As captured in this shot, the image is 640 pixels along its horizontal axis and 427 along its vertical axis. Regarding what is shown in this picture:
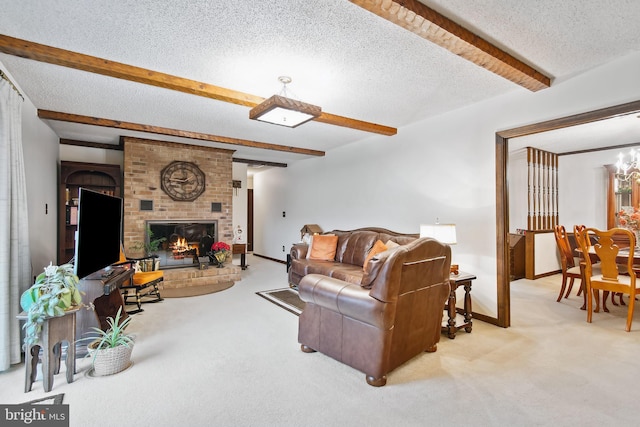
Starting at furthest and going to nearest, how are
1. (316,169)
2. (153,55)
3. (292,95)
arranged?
(316,169) → (292,95) → (153,55)

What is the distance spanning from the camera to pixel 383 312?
86.4 inches

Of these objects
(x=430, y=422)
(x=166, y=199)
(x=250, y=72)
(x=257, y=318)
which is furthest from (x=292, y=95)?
(x=166, y=199)

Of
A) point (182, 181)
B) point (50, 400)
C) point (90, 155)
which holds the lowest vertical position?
point (50, 400)

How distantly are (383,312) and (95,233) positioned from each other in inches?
104

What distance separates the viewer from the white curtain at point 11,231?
98.7 inches

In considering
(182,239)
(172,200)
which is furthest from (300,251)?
(172,200)

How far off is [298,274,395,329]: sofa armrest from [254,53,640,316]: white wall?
219 cm

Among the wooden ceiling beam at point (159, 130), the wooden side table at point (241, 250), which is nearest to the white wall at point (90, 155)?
the wooden ceiling beam at point (159, 130)

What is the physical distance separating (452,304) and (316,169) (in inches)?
180

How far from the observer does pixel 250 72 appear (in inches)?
118

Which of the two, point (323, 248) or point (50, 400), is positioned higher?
point (323, 248)

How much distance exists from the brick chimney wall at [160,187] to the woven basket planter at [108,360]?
3.48m

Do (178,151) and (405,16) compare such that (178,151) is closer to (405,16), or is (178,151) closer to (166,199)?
(166,199)

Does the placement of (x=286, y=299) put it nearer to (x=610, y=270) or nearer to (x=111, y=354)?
(x=111, y=354)
